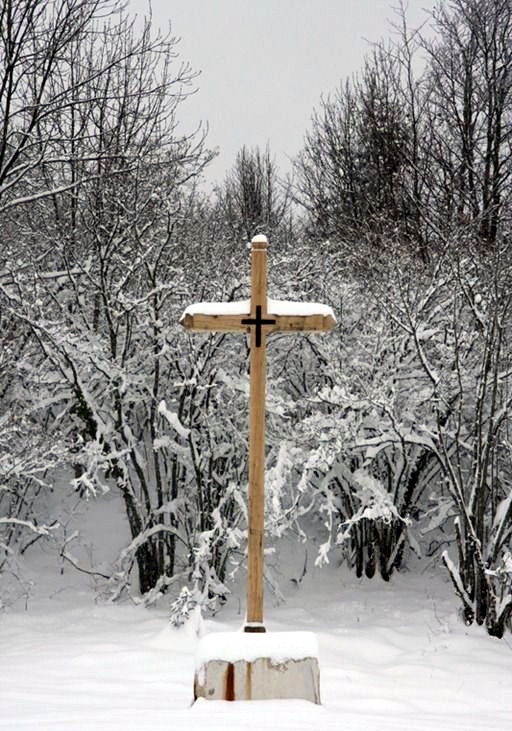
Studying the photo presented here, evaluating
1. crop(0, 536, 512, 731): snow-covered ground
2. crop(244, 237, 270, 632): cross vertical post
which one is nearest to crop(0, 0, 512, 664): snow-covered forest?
crop(0, 536, 512, 731): snow-covered ground

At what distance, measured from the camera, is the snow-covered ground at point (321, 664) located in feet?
11.7

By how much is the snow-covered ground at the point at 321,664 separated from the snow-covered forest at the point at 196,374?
1.12 ft

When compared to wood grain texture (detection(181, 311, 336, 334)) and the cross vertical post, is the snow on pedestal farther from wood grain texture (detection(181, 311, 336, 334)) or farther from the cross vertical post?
wood grain texture (detection(181, 311, 336, 334))

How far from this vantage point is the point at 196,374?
26.4 feet

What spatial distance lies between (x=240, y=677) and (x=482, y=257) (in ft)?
20.3

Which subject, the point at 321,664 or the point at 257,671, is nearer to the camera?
the point at 257,671

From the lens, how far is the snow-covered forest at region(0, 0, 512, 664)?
7746 mm

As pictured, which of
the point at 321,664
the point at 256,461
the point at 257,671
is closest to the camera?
the point at 257,671

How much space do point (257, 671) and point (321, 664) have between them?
257cm

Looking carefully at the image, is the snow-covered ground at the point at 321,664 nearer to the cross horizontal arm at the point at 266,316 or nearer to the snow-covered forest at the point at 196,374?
the snow-covered forest at the point at 196,374

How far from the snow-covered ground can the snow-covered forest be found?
0.34m

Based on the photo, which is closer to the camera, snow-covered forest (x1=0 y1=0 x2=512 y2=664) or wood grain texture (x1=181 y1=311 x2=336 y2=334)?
wood grain texture (x1=181 y1=311 x2=336 y2=334)

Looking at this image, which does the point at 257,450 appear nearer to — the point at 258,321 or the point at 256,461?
the point at 256,461

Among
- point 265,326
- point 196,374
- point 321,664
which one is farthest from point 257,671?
point 196,374
